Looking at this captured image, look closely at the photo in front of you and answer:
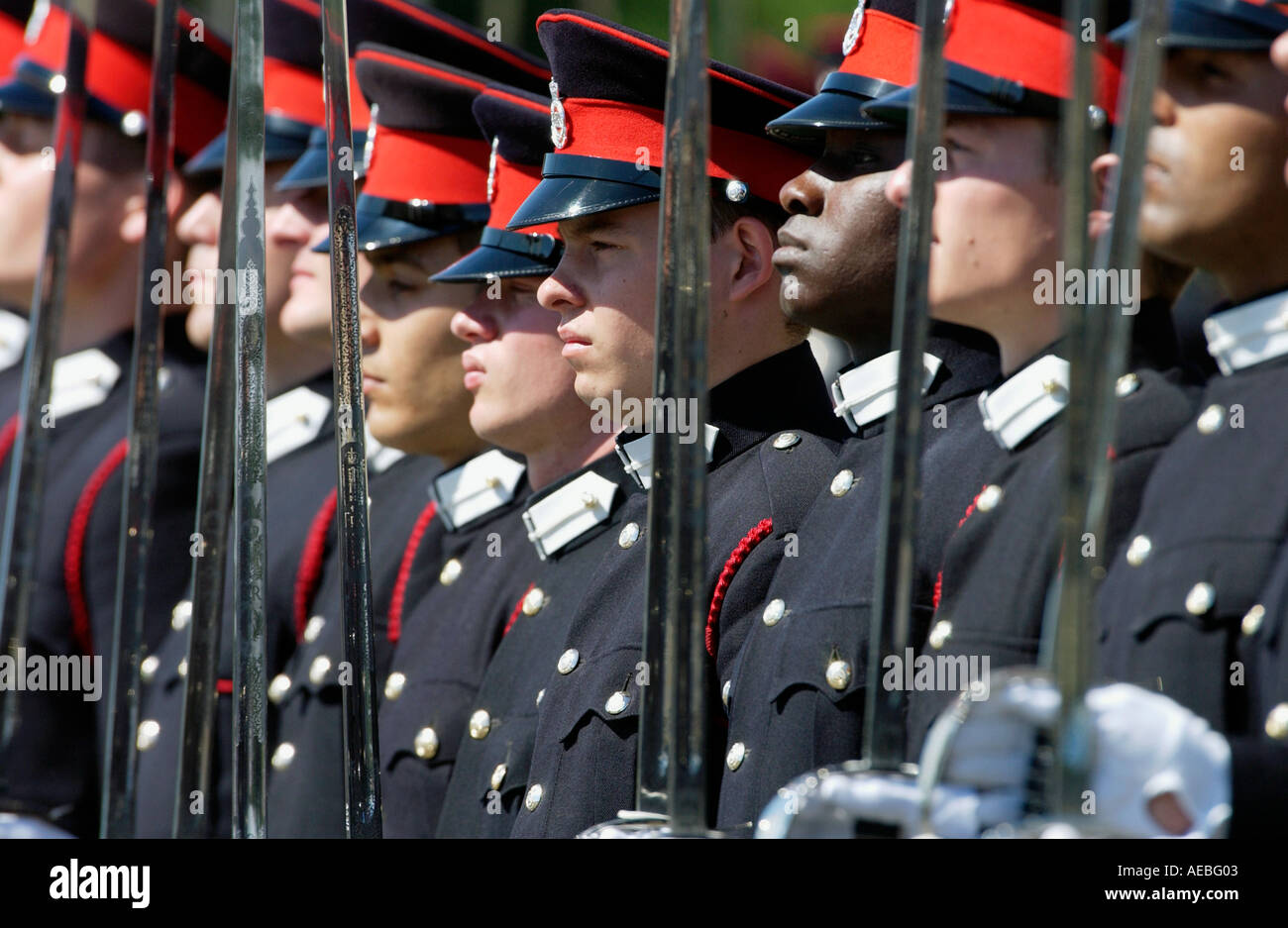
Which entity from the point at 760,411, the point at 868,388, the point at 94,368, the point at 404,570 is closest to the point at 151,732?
the point at 404,570

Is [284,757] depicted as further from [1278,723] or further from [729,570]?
[1278,723]

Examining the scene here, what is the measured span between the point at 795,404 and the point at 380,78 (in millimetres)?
1336

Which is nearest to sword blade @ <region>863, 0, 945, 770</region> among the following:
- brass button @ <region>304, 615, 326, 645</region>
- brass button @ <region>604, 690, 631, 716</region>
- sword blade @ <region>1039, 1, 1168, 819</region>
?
sword blade @ <region>1039, 1, 1168, 819</region>

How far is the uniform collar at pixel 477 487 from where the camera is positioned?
11.7 feet

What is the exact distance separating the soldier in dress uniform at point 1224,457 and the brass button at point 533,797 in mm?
1056

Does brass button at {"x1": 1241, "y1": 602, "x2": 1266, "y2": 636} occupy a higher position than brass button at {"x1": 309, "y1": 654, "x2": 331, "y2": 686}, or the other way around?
brass button at {"x1": 309, "y1": 654, "x2": 331, "y2": 686}

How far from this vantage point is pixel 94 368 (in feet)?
14.8

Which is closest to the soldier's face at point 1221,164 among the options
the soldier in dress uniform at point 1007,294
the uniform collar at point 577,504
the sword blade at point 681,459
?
the soldier in dress uniform at point 1007,294

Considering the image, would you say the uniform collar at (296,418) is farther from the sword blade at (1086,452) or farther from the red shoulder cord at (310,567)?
the sword blade at (1086,452)

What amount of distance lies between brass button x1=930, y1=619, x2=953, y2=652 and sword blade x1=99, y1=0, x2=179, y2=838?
0.85 metres

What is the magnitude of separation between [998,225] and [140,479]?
103 cm

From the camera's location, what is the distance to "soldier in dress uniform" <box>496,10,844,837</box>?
8.63 feet

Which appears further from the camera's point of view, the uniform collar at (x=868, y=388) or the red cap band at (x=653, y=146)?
the red cap band at (x=653, y=146)

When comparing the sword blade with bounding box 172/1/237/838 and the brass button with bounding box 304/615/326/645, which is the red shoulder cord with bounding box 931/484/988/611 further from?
the brass button with bounding box 304/615/326/645
